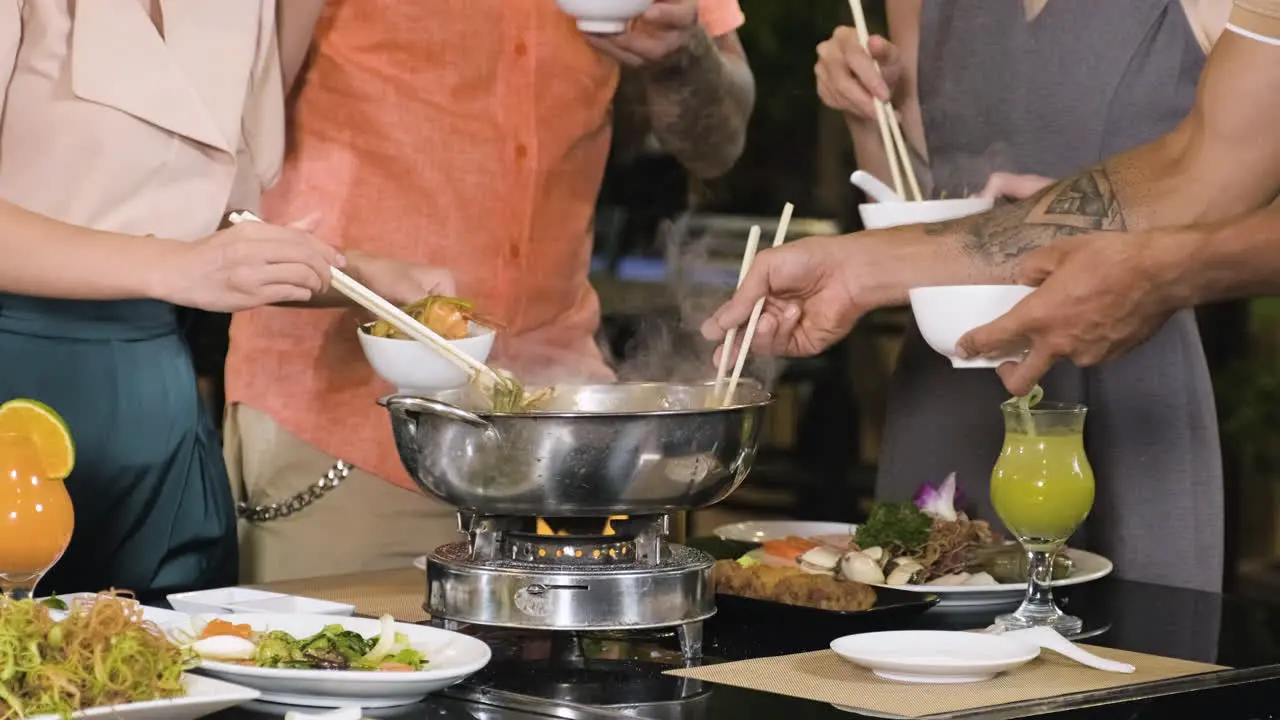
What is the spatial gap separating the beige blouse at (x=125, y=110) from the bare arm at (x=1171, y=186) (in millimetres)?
1014

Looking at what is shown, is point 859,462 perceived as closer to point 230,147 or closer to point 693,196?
point 693,196

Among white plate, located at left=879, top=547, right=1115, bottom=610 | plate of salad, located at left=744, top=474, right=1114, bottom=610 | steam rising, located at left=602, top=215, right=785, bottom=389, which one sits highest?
steam rising, located at left=602, top=215, right=785, bottom=389

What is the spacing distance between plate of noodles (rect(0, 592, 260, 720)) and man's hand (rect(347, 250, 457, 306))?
102cm

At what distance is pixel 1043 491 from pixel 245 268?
3.21 ft

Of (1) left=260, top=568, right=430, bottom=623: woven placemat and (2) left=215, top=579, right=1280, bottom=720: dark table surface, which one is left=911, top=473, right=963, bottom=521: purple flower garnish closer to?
(2) left=215, top=579, right=1280, bottom=720: dark table surface

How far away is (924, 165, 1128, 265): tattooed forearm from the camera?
2.39 metres

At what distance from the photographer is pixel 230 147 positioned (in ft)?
8.09

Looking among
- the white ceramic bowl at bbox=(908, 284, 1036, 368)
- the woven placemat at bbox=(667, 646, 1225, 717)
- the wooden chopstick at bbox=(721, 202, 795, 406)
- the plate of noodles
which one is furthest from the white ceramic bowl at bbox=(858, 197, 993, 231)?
the plate of noodles

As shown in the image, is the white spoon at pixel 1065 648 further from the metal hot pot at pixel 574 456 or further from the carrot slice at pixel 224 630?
the carrot slice at pixel 224 630

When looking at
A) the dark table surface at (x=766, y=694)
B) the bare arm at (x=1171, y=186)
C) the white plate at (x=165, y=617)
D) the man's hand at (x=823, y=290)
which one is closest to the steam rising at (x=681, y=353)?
the man's hand at (x=823, y=290)

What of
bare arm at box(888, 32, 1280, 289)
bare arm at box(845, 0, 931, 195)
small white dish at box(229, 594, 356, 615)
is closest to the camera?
small white dish at box(229, 594, 356, 615)

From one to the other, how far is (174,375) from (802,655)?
1.15 metres

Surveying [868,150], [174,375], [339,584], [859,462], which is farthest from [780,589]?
[859,462]

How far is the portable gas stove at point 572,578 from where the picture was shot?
170 cm
